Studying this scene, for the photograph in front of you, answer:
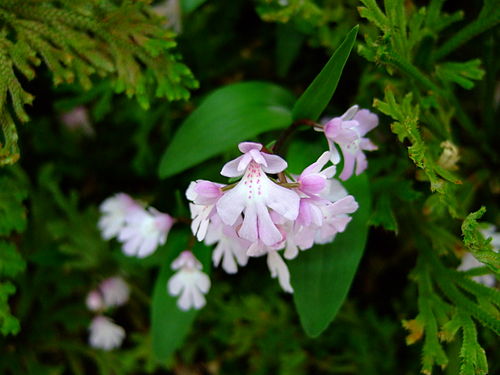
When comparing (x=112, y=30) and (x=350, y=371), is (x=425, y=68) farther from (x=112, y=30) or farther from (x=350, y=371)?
(x=350, y=371)

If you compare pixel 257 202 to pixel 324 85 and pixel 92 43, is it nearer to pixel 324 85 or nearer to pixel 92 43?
pixel 324 85

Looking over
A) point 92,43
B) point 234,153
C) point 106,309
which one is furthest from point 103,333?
point 92,43

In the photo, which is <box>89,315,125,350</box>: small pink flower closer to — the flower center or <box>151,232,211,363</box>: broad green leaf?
<box>151,232,211,363</box>: broad green leaf

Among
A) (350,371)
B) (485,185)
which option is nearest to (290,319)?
(350,371)

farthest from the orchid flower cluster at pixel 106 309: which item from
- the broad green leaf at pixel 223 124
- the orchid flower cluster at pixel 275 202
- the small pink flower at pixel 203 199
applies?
the small pink flower at pixel 203 199

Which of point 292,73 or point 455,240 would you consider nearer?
point 455,240

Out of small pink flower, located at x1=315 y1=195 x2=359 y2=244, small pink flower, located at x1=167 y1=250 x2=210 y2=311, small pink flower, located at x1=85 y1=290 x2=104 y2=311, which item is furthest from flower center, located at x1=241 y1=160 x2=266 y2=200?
small pink flower, located at x1=85 y1=290 x2=104 y2=311

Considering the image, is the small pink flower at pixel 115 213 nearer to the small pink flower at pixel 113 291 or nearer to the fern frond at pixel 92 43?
the small pink flower at pixel 113 291
